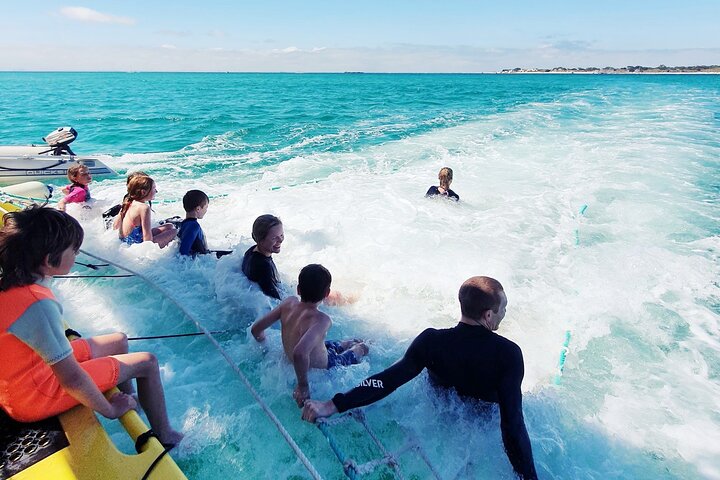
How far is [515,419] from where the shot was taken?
2613mm

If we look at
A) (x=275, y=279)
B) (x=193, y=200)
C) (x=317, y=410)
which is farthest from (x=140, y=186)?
(x=317, y=410)

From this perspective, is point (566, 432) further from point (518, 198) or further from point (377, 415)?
point (518, 198)

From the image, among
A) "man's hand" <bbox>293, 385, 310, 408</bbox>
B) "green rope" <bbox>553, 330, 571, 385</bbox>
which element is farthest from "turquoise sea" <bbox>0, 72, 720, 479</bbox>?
"man's hand" <bbox>293, 385, 310, 408</bbox>

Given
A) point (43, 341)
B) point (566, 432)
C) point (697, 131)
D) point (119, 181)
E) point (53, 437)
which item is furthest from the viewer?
point (697, 131)

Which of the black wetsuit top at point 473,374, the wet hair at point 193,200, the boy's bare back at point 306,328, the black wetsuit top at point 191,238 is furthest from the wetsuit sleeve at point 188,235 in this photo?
the black wetsuit top at point 473,374

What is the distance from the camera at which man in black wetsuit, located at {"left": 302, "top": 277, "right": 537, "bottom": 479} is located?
2637 mm

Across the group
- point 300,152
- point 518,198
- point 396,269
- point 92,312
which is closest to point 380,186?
point 518,198

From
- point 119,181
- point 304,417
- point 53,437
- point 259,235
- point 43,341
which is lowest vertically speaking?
point 119,181

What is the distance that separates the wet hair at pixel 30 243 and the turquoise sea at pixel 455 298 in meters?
1.51

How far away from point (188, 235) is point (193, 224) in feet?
0.53

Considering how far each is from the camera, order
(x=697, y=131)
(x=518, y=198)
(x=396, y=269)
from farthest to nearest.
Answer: (x=697, y=131), (x=518, y=198), (x=396, y=269)

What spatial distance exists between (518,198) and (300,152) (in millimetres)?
8450

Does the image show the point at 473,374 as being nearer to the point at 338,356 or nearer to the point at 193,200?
the point at 338,356

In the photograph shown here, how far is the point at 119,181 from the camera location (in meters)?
11.7
